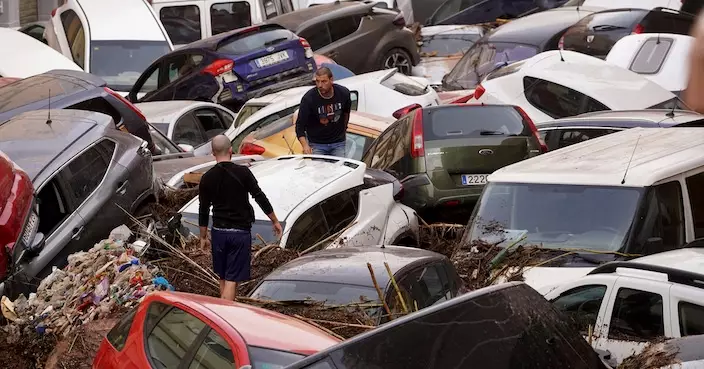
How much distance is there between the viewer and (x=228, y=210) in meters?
9.28

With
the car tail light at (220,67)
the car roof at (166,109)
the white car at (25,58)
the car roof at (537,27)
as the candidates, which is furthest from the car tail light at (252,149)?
the car roof at (537,27)

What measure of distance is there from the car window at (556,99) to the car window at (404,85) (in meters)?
1.66

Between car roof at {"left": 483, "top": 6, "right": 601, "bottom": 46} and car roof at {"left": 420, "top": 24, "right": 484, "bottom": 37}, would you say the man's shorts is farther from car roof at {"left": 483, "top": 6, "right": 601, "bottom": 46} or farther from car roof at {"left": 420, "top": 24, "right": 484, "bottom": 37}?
car roof at {"left": 420, "top": 24, "right": 484, "bottom": 37}

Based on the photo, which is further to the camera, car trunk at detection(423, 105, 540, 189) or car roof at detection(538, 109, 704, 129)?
car roof at detection(538, 109, 704, 129)

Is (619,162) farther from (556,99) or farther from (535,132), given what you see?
(556,99)

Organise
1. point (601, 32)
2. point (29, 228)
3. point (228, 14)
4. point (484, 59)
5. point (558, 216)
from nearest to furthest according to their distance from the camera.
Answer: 1. point (558, 216)
2. point (29, 228)
3. point (484, 59)
4. point (601, 32)
5. point (228, 14)

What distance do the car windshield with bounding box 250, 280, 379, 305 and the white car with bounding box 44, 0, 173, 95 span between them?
1308 centimetres

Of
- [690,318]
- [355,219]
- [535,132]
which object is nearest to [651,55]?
[535,132]

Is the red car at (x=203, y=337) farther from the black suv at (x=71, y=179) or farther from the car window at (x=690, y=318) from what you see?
the black suv at (x=71, y=179)

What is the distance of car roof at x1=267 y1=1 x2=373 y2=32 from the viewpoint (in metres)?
22.8

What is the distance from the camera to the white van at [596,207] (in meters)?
9.01

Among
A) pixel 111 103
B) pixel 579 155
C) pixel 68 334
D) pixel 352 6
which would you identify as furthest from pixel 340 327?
pixel 352 6

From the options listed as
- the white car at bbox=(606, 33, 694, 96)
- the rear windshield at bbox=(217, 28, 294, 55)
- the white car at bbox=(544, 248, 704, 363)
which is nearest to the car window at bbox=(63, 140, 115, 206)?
the white car at bbox=(544, 248, 704, 363)

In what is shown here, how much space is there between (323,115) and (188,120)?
13.9 feet
